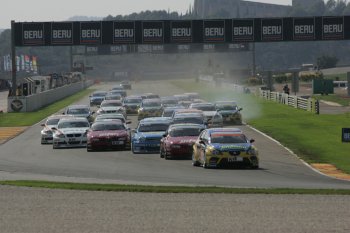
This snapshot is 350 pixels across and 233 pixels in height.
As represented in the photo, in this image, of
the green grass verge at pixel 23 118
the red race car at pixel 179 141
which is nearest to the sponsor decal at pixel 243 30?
the green grass verge at pixel 23 118

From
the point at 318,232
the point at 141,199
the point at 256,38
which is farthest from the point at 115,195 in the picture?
the point at 256,38

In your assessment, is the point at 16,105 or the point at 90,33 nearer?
the point at 90,33

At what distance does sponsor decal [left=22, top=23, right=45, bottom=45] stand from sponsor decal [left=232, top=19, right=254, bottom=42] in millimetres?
13318

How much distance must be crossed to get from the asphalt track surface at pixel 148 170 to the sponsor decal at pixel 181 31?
25.4m

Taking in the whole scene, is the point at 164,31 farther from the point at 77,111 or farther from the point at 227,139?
the point at 227,139

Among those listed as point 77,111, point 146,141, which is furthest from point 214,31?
point 146,141

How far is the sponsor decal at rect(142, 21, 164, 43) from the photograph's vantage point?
2525 inches

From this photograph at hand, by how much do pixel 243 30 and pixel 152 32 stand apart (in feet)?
20.8

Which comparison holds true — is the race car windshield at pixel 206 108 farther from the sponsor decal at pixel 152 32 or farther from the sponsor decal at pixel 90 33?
the sponsor decal at pixel 90 33

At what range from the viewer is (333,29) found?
6512cm

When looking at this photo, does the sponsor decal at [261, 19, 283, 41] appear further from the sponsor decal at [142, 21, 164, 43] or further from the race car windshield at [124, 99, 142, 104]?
the race car windshield at [124, 99, 142, 104]

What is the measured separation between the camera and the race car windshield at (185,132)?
3409 cm

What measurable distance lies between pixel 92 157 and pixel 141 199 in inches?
600

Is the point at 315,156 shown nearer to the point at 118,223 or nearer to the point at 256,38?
the point at 118,223
